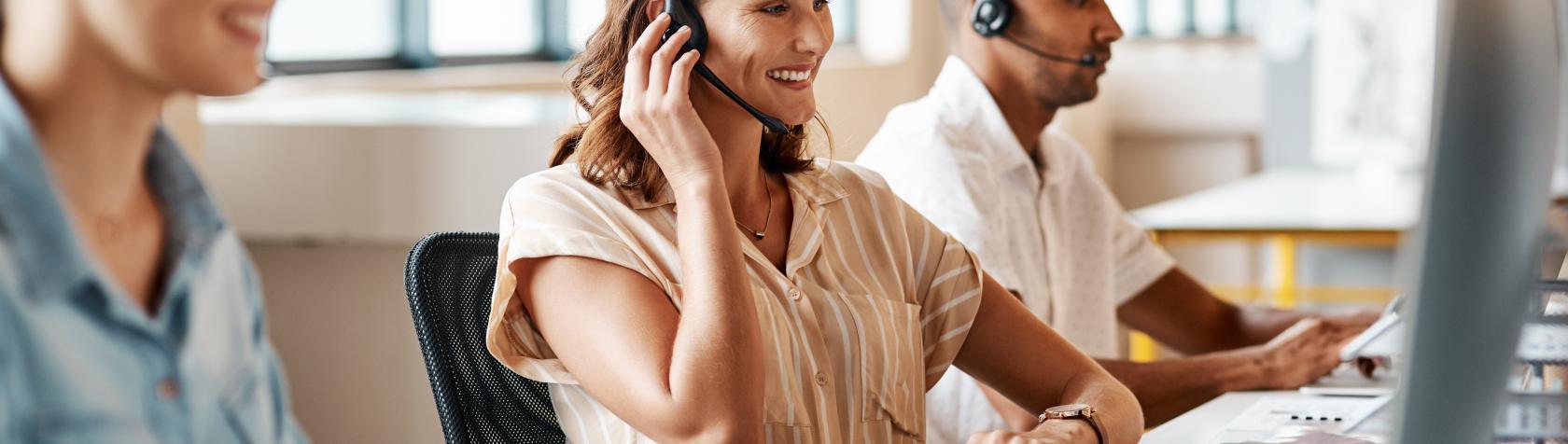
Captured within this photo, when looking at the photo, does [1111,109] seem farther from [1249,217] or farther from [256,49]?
[256,49]

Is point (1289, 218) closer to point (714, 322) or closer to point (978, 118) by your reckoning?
point (978, 118)

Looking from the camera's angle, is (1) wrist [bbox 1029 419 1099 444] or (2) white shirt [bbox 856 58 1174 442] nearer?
(1) wrist [bbox 1029 419 1099 444]

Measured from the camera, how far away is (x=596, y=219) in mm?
1253

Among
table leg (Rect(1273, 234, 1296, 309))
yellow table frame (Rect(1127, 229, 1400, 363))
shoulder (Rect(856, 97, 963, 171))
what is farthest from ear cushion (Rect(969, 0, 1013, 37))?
table leg (Rect(1273, 234, 1296, 309))

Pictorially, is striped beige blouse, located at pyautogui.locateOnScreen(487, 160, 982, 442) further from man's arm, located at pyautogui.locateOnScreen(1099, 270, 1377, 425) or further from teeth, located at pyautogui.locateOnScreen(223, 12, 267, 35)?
teeth, located at pyautogui.locateOnScreen(223, 12, 267, 35)

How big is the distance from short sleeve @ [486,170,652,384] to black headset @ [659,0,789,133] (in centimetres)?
13

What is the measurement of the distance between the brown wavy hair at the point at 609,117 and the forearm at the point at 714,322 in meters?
0.11

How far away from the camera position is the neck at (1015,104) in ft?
6.45

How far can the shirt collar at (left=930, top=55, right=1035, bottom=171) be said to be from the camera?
6.22 ft

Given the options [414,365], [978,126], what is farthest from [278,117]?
[978,126]

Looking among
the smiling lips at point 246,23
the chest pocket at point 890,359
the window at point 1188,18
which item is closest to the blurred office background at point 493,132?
the chest pocket at point 890,359

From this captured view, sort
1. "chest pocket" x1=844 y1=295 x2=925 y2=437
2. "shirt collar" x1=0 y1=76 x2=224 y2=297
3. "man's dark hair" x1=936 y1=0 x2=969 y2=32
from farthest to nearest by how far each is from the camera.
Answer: "man's dark hair" x1=936 y1=0 x2=969 y2=32 < "chest pocket" x1=844 y1=295 x2=925 y2=437 < "shirt collar" x1=0 y1=76 x2=224 y2=297

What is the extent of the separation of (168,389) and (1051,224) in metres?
1.47

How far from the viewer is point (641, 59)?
124cm
